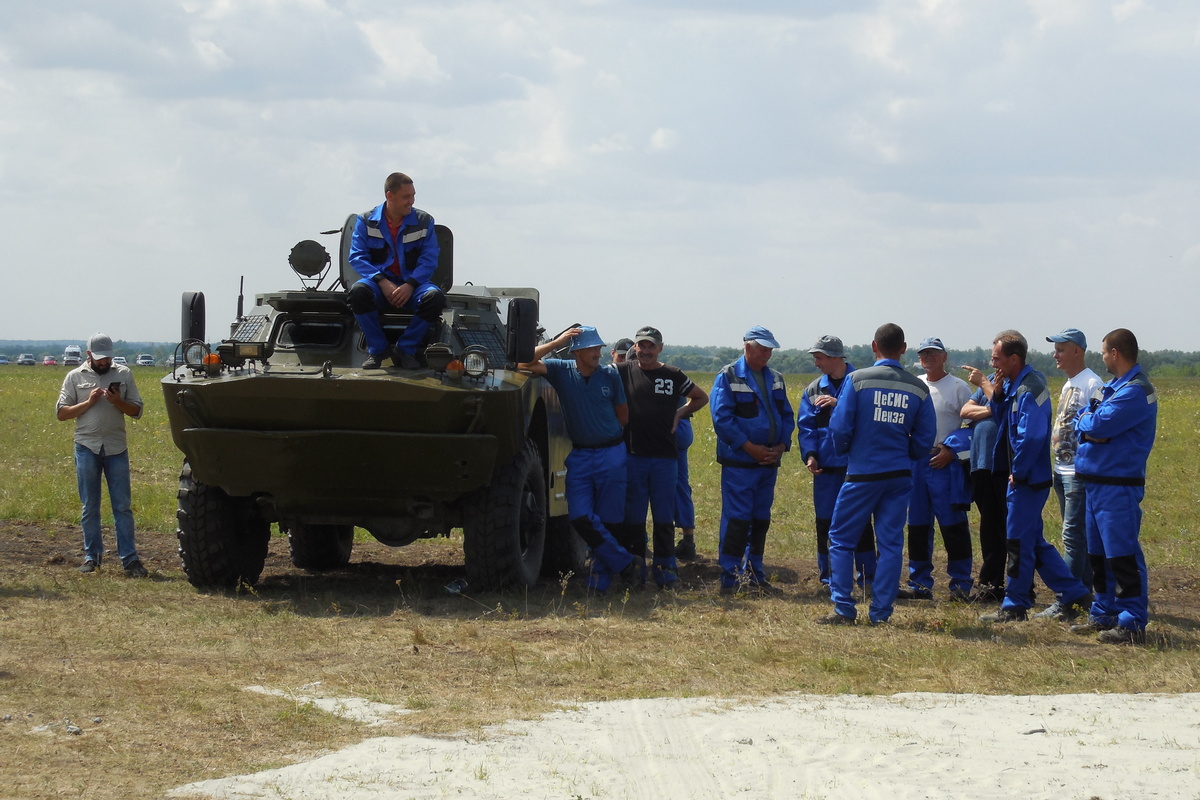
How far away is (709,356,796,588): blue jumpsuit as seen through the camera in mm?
9281

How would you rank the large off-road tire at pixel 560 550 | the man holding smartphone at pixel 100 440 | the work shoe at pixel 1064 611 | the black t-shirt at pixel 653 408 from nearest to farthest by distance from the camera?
the work shoe at pixel 1064 611, the black t-shirt at pixel 653 408, the man holding smartphone at pixel 100 440, the large off-road tire at pixel 560 550

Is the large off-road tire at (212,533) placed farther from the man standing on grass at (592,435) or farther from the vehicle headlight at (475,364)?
the man standing on grass at (592,435)

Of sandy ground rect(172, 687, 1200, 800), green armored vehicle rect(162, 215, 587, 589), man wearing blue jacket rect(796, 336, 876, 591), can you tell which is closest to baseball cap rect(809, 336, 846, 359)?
man wearing blue jacket rect(796, 336, 876, 591)

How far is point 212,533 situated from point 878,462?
4.32 m

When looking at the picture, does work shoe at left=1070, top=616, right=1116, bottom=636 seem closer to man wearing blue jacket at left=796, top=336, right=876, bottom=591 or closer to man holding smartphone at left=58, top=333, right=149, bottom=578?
man wearing blue jacket at left=796, top=336, right=876, bottom=591

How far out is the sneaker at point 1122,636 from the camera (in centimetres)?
756

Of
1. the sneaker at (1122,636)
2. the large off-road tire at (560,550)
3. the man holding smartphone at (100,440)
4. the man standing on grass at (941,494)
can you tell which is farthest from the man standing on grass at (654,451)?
the man holding smartphone at (100,440)

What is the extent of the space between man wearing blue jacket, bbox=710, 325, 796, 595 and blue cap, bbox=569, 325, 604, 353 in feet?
2.96

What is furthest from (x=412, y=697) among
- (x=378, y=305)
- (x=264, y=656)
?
(x=378, y=305)

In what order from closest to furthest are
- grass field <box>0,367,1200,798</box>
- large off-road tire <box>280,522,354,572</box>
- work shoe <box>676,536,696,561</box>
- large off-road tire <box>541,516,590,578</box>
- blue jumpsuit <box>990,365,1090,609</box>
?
grass field <box>0,367,1200,798</box>, blue jumpsuit <box>990,365,1090,609</box>, large off-road tire <box>541,516,590,578</box>, large off-road tire <box>280,522,354,572</box>, work shoe <box>676,536,696,561</box>

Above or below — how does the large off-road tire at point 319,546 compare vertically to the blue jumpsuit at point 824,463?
below

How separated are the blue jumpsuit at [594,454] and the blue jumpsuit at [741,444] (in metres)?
0.72

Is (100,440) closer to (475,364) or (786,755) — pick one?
(475,364)

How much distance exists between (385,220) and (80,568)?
12.1 feet
